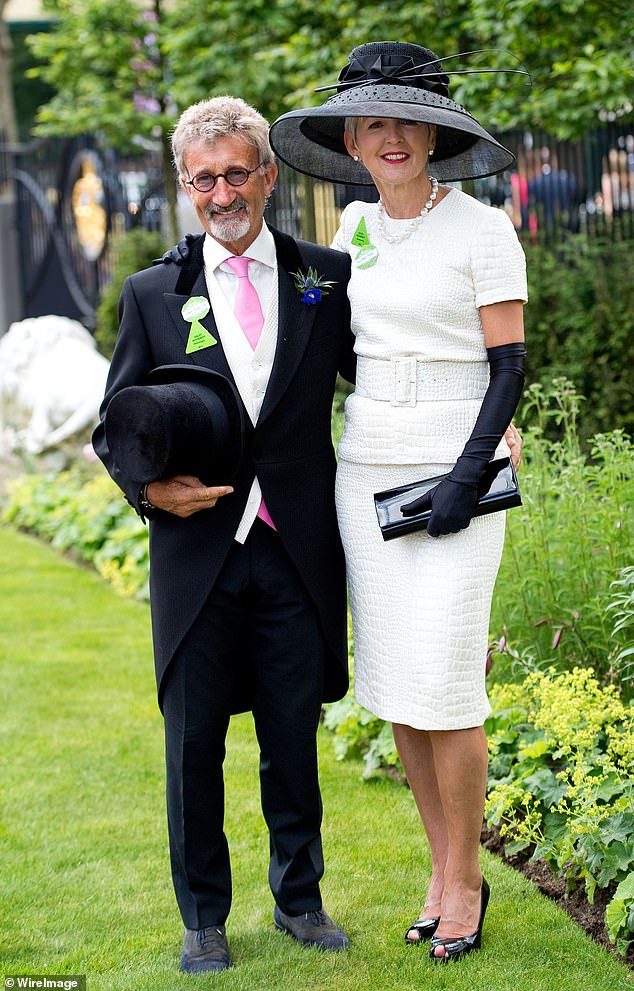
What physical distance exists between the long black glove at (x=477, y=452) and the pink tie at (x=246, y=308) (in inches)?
17.7

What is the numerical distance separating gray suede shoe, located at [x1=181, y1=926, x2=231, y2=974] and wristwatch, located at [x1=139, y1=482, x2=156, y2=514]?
1097 mm

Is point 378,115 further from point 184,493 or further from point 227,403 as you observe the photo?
point 184,493

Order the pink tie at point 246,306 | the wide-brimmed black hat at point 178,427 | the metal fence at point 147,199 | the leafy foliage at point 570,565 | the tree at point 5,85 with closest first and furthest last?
the wide-brimmed black hat at point 178,427 < the pink tie at point 246,306 < the leafy foliage at point 570,565 < the metal fence at point 147,199 < the tree at point 5,85

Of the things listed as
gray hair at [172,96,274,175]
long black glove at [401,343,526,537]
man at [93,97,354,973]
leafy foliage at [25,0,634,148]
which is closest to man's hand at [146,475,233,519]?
man at [93,97,354,973]

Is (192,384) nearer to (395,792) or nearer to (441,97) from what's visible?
(441,97)

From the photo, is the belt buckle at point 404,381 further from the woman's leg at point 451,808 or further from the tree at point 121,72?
the tree at point 121,72

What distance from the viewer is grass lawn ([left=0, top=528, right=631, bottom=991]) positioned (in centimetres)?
322

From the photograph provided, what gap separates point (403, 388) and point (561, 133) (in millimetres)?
5062

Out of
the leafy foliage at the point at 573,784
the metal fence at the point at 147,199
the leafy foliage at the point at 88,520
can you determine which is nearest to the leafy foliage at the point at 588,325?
the metal fence at the point at 147,199

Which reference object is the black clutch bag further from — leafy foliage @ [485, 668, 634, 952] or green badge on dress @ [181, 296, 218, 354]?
leafy foliage @ [485, 668, 634, 952]

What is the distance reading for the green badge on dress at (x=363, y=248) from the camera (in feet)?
10.3

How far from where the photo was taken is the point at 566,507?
14.5 feet

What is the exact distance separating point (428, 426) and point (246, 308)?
1.80 feet

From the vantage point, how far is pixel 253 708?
3391 millimetres
